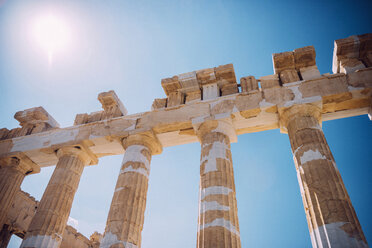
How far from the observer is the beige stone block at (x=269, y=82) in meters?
13.0

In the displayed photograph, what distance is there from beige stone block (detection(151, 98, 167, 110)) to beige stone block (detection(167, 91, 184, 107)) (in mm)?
311

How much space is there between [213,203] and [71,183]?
7.48 m

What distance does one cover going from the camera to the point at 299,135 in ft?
35.7

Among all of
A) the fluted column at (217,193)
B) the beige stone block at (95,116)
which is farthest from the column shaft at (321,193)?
the beige stone block at (95,116)

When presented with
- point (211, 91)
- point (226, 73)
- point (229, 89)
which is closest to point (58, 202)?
point (211, 91)

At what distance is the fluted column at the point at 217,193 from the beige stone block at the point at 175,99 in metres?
2.26

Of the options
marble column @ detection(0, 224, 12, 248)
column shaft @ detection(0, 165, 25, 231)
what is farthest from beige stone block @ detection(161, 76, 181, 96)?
marble column @ detection(0, 224, 12, 248)

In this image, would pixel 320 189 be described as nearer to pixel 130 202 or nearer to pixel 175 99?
pixel 130 202

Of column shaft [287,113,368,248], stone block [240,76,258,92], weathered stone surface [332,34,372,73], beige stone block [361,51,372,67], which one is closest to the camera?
column shaft [287,113,368,248]

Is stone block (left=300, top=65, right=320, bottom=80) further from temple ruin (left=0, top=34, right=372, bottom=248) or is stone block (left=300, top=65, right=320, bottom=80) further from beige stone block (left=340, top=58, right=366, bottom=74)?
beige stone block (left=340, top=58, right=366, bottom=74)

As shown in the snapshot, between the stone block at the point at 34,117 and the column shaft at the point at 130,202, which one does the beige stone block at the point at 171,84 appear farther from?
the stone block at the point at 34,117

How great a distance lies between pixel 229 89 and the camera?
1410 centimetres

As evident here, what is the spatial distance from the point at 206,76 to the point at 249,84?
2.20 m

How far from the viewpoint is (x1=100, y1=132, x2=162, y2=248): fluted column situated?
33.9ft
